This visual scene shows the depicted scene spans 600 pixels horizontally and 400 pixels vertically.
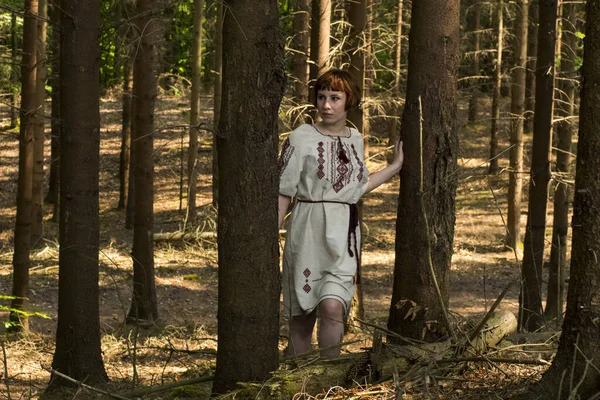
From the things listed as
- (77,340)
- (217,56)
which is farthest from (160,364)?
(217,56)

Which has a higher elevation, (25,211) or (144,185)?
(144,185)

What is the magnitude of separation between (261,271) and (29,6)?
8559 mm

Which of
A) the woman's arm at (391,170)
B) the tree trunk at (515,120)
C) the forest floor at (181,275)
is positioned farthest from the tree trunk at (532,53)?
the woman's arm at (391,170)

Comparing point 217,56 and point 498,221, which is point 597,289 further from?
point 498,221

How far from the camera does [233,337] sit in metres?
4.64

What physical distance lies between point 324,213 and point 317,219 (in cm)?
6

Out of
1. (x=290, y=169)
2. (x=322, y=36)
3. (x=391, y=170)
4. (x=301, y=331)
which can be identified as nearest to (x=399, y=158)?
(x=391, y=170)

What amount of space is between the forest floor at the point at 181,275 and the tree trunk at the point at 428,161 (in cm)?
20

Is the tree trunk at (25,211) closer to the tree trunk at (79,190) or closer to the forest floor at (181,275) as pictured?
the forest floor at (181,275)

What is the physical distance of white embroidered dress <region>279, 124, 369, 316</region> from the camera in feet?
17.7

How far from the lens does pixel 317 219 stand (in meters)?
5.45

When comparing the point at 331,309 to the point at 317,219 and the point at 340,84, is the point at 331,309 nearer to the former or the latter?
the point at 317,219

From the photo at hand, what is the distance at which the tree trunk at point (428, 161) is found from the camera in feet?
17.6

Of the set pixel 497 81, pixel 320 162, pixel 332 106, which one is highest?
pixel 497 81
